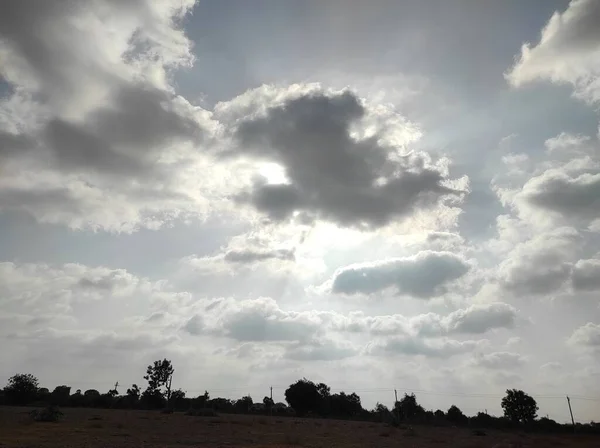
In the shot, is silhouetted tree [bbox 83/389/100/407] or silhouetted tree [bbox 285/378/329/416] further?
silhouetted tree [bbox 285/378/329/416]

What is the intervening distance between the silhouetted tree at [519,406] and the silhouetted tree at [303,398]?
159 feet

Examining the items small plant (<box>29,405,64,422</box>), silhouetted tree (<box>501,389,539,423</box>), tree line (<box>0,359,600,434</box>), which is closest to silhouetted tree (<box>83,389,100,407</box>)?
tree line (<box>0,359,600,434</box>)

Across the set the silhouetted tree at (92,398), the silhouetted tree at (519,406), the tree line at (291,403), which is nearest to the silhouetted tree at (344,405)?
the tree line at (291,403)

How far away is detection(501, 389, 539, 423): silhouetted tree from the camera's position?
108 m

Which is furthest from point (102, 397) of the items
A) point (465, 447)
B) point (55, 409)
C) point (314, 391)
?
point (465, 447)

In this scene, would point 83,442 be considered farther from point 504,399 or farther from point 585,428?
point 504,399

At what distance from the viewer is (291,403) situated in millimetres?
127375

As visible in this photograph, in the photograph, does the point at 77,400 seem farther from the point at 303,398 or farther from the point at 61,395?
the point at 303,398

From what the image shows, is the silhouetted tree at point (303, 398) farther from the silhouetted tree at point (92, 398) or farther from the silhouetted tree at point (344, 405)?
the silhouetted tree at point (92, 398)

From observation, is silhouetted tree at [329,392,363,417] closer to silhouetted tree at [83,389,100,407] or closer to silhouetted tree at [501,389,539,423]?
silhouetted tree at [501,389,539,423]

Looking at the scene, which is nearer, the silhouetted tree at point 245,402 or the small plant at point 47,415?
the small plant at point 47,415

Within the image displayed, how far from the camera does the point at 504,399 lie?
113m

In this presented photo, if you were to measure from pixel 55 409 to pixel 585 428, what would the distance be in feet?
262

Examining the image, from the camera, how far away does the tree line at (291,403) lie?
92.8 metres
